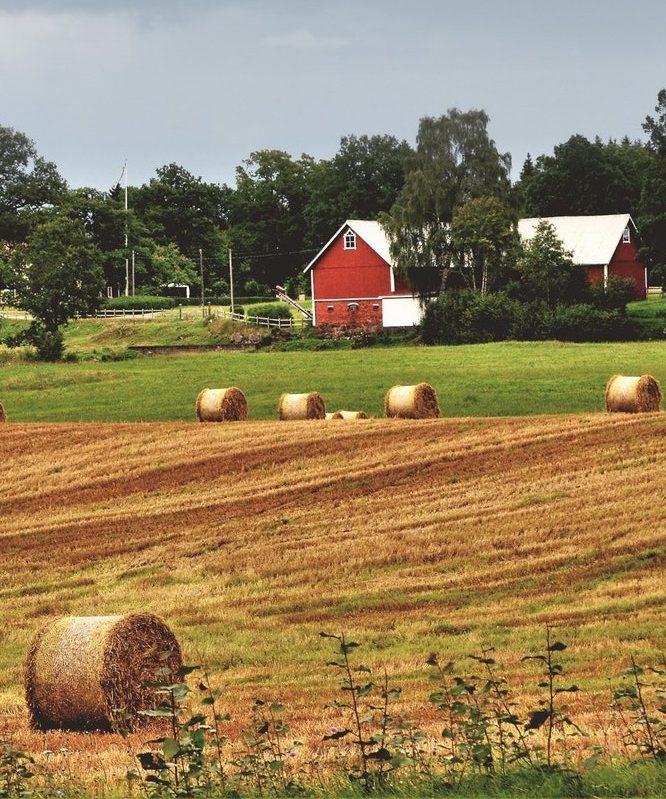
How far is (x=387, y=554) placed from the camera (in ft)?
70.5

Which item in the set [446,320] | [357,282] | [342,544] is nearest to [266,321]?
[357,282]

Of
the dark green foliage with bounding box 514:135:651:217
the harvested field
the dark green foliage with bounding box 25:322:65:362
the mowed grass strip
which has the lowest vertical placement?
the harvested field

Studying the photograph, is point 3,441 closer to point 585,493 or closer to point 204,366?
point 585,493

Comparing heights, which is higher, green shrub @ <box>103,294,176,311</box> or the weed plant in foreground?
green shrub @ <box>103,294,176,311</box>

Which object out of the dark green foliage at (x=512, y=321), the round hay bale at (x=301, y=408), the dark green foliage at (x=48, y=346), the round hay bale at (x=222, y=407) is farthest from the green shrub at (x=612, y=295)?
the round hay bale at (x=222, y=407)

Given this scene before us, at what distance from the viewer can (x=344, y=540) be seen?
22562 mm

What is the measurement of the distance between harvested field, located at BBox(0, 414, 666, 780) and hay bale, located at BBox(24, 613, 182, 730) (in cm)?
38

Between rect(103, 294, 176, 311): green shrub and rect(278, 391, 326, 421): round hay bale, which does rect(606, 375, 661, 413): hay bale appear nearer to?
rect(278, 391, 326, 421): round hay bale

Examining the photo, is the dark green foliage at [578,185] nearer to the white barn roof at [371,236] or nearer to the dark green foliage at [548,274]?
the white barn roof at [371,236]

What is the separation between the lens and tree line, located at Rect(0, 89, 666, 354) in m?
81.2

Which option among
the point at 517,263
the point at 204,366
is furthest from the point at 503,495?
the point at 517,263

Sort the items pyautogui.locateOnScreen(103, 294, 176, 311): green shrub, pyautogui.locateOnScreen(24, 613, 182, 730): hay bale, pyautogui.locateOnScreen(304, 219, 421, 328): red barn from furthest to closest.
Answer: pyautogui.locateOnScreen(103, 294, 176, 311): green shrub
pyautogui.locateOnScreen(304, 219, 421, 328): red barn
pyautogui.locateOnScreen(24, 613, 182, 730): hay bale

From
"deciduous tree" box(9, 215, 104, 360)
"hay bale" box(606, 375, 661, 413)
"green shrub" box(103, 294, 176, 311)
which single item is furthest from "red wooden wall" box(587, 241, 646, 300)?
"hay bale" box(606, 375, 661, 413)

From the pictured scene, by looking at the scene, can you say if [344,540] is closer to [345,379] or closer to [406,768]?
[406,768]
